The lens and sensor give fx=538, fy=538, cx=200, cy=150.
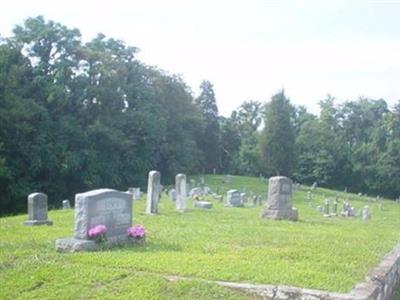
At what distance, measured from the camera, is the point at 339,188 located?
5628 cm

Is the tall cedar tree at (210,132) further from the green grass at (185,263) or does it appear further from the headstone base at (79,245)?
the headstone base at (79,245)

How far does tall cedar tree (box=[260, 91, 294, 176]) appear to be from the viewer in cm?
5003

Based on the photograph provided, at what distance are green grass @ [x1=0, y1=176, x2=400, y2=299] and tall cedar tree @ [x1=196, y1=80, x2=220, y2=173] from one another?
46.1 metres

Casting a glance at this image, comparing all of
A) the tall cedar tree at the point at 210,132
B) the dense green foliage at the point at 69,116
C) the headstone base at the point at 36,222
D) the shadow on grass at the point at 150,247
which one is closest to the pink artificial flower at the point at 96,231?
the shadow on grass at the point at 150,247

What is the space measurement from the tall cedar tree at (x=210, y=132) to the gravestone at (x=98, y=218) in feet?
155

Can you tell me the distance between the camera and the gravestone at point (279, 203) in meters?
16.7

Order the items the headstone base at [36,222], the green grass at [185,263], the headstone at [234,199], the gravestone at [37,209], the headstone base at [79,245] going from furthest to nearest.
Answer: the headstone at [234,199]
the gravestone at [37,209]
the headstone base at [36,222]
the headstone base at [79,245]
the green grass at [185,263]

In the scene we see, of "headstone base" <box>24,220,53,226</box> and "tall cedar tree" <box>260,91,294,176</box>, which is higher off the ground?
"tall cedar tree" <box>260,91,294,176</box>

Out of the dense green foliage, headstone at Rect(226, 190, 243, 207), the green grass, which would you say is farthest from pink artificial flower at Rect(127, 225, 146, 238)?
the dense green foliage

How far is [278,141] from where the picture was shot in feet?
164

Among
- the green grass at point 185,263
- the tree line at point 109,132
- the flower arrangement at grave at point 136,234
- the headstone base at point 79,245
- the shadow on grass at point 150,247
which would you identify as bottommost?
the green grass at point 185,263

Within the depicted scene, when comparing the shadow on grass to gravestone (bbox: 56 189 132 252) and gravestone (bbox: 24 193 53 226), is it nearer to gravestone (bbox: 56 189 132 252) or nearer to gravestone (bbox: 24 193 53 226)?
gravestone (bbox: 56 189 132 252)

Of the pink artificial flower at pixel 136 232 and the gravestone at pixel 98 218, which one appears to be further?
the pink artificial flower at pixel 136 232

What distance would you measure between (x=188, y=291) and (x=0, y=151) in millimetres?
27192
